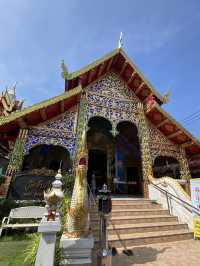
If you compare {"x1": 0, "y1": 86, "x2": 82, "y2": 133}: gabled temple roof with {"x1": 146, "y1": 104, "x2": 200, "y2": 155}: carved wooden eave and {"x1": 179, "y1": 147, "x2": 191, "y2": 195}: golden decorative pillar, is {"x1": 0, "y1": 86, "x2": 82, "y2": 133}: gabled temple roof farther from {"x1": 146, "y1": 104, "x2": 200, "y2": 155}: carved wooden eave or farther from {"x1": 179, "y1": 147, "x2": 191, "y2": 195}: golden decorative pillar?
{"x1": 179, "y1": 147, "x2": 191, "y2": 195}: golden decorative pillar

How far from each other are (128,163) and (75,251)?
7.30m

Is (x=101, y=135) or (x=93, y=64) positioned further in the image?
(x=101, y=135)

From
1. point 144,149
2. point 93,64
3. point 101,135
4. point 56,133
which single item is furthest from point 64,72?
point 144,149

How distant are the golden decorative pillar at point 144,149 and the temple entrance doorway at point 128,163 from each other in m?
0.70

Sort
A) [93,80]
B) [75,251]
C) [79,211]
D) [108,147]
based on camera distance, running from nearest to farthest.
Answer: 1. [75,251]
2. [79,211]
3. [93,80]
4. [108,147]

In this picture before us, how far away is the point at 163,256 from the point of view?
3.57m

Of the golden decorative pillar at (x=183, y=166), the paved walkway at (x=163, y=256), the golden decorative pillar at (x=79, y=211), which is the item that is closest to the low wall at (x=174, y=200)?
the paved walkway at (x=163, y=256)

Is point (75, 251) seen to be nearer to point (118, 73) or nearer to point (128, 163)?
point (128, 163)

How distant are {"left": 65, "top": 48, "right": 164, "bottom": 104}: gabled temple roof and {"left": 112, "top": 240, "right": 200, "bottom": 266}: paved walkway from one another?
6583 millimetres

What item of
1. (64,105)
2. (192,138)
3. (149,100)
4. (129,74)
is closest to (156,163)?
(192,138)

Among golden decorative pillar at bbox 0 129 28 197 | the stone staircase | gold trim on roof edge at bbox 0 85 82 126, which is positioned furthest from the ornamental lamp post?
gold trim on roof edge at bbox 0 85 82 126

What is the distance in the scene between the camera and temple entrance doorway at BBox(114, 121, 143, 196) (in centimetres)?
935

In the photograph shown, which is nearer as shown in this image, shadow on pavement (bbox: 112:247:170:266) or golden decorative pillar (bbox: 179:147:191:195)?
shadow on pavement (bbox: 112:247:170:266)

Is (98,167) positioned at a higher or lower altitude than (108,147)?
lower
